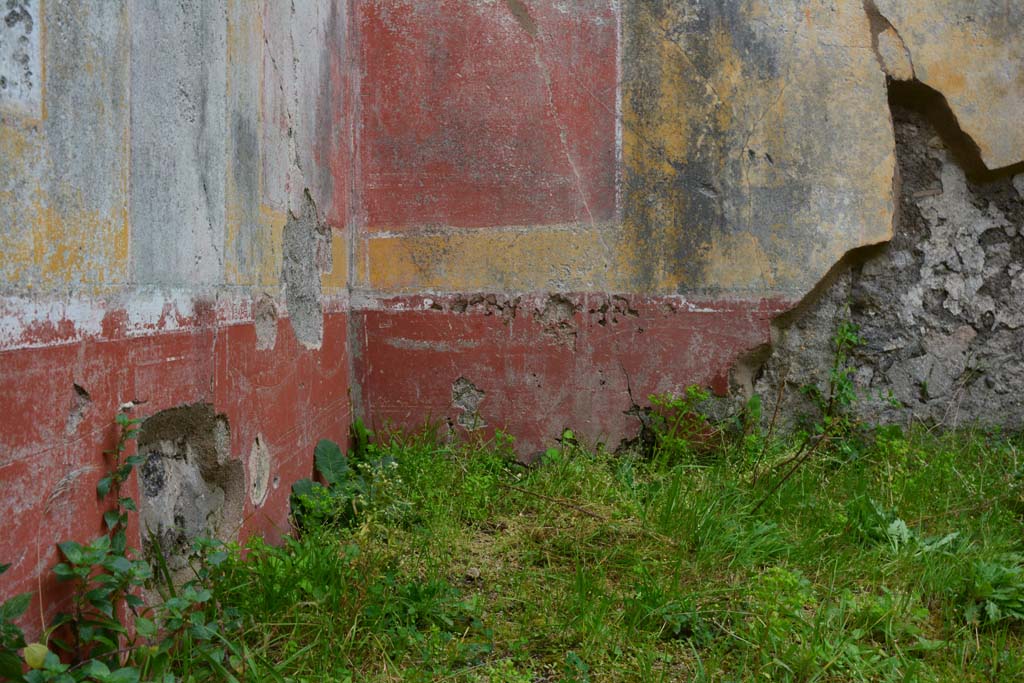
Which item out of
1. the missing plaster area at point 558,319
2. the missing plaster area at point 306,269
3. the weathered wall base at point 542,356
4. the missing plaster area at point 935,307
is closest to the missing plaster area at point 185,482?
the missing plaster area at point 306,269

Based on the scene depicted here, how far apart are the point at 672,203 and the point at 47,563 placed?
9.53ft

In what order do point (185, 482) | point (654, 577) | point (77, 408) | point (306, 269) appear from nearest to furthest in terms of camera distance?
1. point (77, 408)
2. point (185, 482)
3. point (654, 577)
4. point (306, 269)

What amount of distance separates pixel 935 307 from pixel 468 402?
2260 mm

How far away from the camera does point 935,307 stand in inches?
148

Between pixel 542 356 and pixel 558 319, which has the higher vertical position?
pixel 558 319

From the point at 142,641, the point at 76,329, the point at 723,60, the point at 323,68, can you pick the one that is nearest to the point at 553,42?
the point at 723,60

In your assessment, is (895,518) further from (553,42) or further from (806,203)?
(553,42)

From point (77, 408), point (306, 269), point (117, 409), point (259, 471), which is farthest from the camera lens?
point (306, 269)

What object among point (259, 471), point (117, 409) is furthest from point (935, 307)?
point (117, 409)

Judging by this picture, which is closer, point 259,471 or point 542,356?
point 259,471

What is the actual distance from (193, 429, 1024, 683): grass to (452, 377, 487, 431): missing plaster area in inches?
12.9

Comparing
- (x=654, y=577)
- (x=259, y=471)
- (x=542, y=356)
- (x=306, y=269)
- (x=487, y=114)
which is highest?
(x=487, y=114)

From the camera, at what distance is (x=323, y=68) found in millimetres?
3221

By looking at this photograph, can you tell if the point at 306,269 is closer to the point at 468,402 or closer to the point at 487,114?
the point at 468,402
